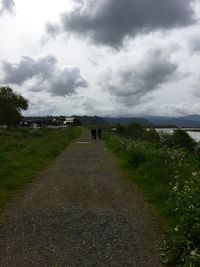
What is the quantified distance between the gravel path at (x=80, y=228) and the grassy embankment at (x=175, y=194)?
0.31 metres

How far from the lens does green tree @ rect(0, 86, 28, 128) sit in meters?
115

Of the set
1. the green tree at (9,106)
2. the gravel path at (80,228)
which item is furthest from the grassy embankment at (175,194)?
the green tree at (9,106)

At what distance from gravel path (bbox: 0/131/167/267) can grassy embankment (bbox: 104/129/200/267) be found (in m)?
→ 0.31

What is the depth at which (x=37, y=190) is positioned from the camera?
45.0 ft

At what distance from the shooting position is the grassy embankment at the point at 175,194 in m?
7.00

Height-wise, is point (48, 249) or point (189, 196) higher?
point (189, 196)

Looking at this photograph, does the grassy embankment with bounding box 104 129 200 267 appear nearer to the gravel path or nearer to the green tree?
the gravel path

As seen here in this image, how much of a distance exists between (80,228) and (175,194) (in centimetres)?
286

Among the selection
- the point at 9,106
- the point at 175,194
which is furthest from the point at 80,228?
the point at 9,106

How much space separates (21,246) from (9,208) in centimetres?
347

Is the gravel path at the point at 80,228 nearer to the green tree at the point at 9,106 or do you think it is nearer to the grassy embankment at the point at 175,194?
the grassy embankment at the point at 175,194

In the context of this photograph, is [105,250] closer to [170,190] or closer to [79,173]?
[170,190]

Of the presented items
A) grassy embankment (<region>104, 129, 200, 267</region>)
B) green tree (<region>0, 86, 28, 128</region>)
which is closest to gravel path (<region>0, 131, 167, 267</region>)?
grassy embankment (<region>104, 129, 200, 267</region>)

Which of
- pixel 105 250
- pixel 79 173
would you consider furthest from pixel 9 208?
pixel 79 173
